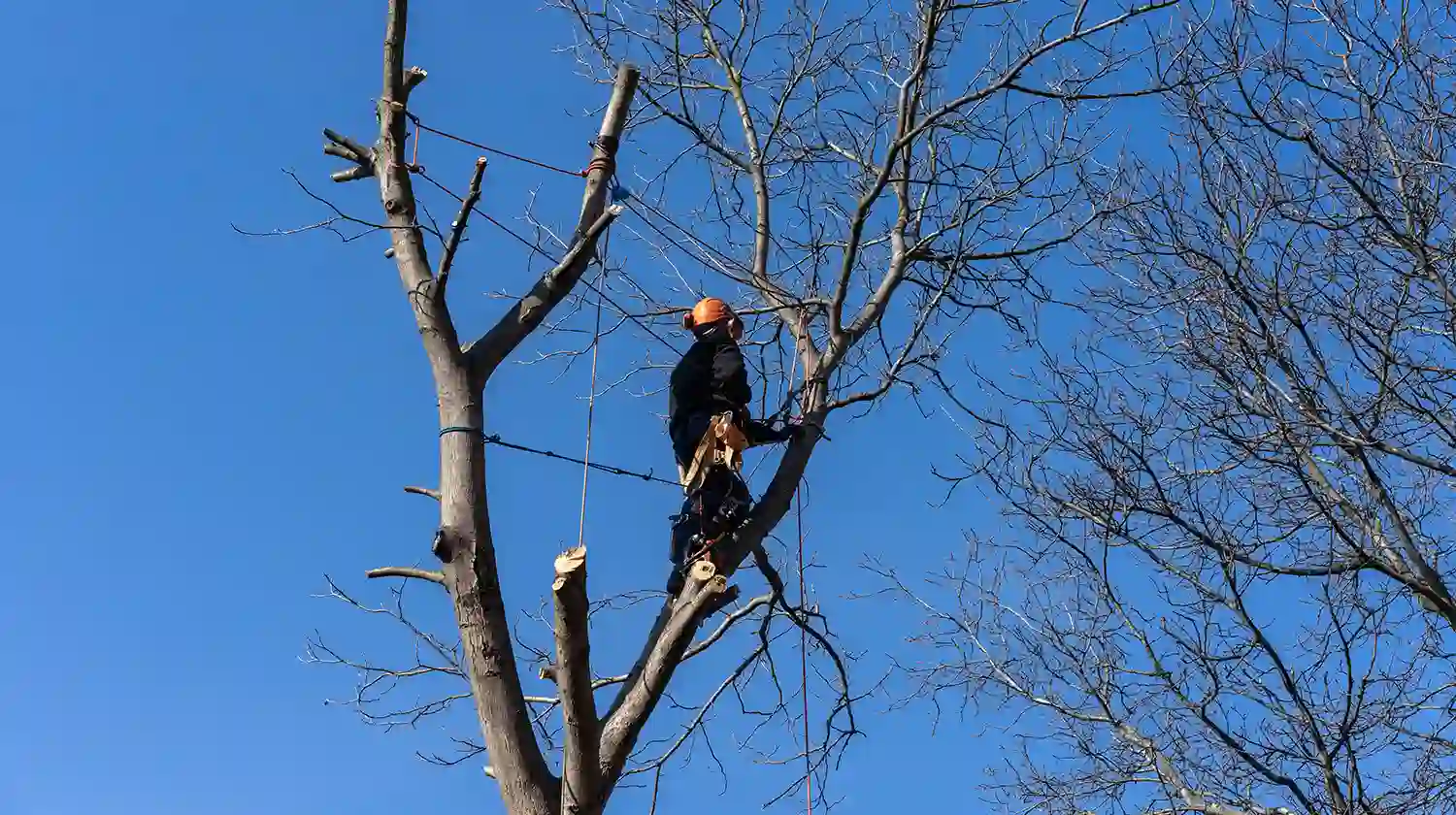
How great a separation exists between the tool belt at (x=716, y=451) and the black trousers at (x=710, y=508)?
24 millimetres

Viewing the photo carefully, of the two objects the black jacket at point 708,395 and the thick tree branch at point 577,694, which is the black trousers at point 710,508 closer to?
the black jacket at point 708,395

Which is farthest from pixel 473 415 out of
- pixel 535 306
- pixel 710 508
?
pixel 710 508

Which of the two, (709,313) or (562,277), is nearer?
(562,277)

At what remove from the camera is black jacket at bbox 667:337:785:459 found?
223 inches

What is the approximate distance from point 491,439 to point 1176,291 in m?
3.33

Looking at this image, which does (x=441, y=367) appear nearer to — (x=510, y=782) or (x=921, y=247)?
(x=510, y=782)

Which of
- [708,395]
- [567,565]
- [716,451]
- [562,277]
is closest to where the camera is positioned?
[567,565]

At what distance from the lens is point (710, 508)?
5375 millimetres

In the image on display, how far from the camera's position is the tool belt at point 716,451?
548cm

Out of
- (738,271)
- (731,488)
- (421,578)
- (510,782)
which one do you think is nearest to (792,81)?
(738,271)

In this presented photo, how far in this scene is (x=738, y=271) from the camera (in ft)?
21.2

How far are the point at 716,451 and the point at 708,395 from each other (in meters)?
0.29

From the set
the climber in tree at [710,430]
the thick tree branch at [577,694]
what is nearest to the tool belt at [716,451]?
the climber in tree at [710,430]

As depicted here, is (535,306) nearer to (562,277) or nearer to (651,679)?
(562,277)
